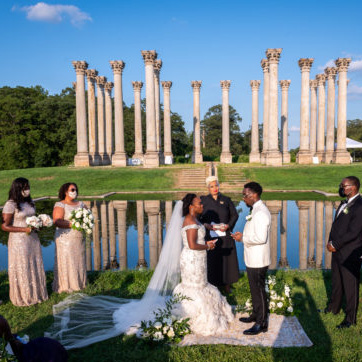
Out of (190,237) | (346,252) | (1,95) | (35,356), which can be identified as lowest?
(35,356)

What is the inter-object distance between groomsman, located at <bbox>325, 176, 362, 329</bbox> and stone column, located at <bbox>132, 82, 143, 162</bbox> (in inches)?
1848

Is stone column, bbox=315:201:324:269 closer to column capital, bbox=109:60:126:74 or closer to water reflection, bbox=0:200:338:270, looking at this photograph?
water reflection, bbox=0:200:338:270

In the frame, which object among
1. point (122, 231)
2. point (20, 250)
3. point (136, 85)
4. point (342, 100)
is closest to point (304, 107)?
point (342, 100)


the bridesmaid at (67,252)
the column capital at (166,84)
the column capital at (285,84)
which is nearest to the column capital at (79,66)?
the column capital at (166,84)

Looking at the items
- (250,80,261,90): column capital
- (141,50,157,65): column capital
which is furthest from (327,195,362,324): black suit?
(250,80,261,90): column capital

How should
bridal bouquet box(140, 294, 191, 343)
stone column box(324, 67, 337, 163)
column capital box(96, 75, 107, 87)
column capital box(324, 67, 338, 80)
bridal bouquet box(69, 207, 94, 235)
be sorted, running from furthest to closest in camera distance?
column capital box(96, 75, 107, 87)
stone column box(324, 67, 337, 163)
column capital box(324, 67, 338, 80)
bridal bouquet box(69, 207, 94, 235)
bridal bouquet box(140, 294, 191, 343)

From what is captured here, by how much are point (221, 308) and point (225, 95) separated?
5050cm

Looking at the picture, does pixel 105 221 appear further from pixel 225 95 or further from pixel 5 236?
pixel 225 95

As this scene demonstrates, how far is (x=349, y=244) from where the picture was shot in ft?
21.7

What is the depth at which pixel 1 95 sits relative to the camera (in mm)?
74875

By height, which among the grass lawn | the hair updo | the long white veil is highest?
the hair updo

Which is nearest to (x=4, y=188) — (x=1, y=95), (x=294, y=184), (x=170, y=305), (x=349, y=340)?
(x=294, y=184)

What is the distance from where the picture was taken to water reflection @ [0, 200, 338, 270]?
430 inches

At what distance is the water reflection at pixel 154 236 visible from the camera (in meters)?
10.9
